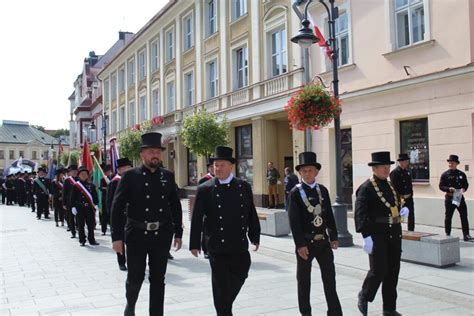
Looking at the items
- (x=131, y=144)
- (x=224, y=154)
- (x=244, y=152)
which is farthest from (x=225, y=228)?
(x=131, y=144)

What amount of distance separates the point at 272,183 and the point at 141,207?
47.6 feet

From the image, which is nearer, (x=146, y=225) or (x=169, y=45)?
(x=146, y=225)

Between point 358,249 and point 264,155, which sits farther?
point 264,155

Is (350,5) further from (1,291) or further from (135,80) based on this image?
(135,80)

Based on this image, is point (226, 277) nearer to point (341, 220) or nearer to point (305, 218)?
point (305, 218)

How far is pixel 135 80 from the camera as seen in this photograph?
3700 centimetres

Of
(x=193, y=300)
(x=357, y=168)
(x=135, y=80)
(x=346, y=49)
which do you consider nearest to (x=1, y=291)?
(x=193, y=300)

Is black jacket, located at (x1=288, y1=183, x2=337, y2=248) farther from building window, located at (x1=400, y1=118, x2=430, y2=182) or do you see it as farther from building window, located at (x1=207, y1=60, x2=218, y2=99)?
building window, located at (x1=207, y1=60, x2=218, y2=99)

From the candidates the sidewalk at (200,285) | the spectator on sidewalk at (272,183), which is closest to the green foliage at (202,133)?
the spectator on sidewalk at (272,183)

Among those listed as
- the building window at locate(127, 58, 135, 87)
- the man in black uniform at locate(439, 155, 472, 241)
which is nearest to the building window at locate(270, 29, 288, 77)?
Result: the man in black uniform at locate(439, 155, 472, 241)

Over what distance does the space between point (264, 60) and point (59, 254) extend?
12.5 m

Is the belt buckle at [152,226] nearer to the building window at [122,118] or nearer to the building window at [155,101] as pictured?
the building window at [155,101]

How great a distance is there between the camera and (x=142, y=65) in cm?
3588

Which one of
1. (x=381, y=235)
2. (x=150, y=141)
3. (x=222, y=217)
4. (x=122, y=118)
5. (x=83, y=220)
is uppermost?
(x=122, y=118)
